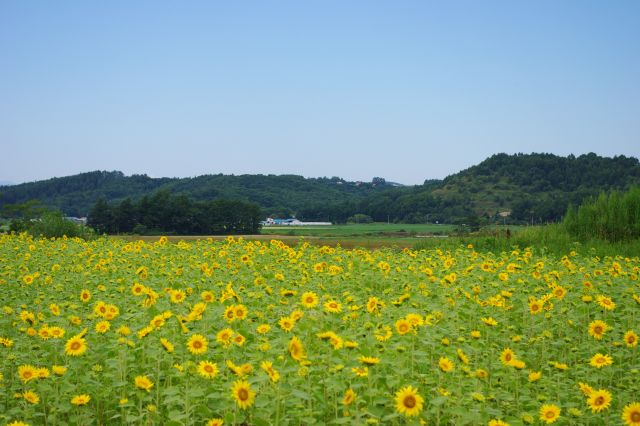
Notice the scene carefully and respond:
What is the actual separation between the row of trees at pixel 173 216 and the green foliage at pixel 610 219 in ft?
100

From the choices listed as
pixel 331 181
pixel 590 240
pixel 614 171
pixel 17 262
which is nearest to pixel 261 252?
pixel 17 262

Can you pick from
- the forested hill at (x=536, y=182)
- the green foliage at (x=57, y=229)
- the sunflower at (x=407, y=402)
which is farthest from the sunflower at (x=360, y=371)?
the forested hill at (x=536, y=182)

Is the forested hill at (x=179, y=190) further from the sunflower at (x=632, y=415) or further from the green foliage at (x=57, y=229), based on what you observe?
the sunflower at (x=632, y=415)

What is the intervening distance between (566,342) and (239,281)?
415 cm

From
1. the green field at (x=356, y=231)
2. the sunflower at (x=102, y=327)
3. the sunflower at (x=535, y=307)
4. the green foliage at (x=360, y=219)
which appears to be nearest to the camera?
the sunflower at (x=102, y=327)

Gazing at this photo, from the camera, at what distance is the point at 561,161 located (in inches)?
3076

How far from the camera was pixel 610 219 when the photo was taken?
16703 millimetres

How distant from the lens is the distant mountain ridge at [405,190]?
71.1m

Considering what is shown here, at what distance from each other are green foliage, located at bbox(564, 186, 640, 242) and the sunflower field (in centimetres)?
912

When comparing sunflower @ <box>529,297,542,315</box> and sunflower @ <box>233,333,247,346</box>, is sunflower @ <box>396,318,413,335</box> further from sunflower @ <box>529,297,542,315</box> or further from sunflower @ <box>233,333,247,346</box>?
sunflower @ <box>529,297,542,315</box>

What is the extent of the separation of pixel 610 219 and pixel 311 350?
48.9ft

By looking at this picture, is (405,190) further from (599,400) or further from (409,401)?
(409,401)

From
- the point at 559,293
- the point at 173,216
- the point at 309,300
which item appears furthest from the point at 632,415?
the point at 173,216

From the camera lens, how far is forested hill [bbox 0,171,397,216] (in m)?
81.1
